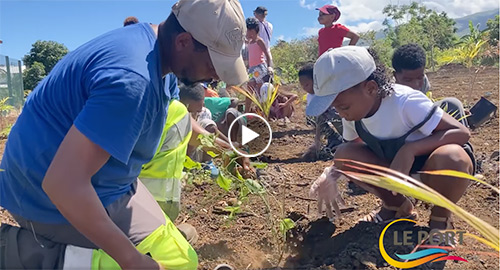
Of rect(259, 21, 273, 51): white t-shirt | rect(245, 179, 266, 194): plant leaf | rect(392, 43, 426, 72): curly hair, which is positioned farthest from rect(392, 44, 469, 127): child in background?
rect(259, 21, 273, 51): white t-shirt

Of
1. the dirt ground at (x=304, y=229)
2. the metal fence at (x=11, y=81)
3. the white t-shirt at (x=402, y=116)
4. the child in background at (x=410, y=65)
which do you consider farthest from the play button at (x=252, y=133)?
the metal fence at (x=11, y=81)

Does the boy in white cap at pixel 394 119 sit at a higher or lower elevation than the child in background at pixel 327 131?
higher

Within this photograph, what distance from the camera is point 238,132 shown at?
168 inches

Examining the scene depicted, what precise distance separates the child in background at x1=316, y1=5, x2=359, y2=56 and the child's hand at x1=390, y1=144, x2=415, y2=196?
9.98 ft

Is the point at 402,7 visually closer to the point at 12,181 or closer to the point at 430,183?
the point at 430,183

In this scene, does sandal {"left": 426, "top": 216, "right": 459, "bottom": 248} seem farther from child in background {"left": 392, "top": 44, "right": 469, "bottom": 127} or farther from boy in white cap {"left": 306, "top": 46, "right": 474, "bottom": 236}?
child in background {"left": 392, "top": 44, "right": 469, "bottom": 127}

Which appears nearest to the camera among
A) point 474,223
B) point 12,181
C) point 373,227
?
point 474,223

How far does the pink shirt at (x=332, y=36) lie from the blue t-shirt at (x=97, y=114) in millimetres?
3791

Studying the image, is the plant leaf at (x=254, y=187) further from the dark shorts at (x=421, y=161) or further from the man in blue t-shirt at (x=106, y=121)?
the dark shorts at (x=421, y=161)

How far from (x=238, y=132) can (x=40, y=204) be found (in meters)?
3.01

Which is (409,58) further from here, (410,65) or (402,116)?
(402,116)

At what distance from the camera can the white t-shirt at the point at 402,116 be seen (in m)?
2.03

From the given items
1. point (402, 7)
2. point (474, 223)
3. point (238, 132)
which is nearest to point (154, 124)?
point (474, 223)

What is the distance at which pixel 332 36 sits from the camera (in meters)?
4.86
